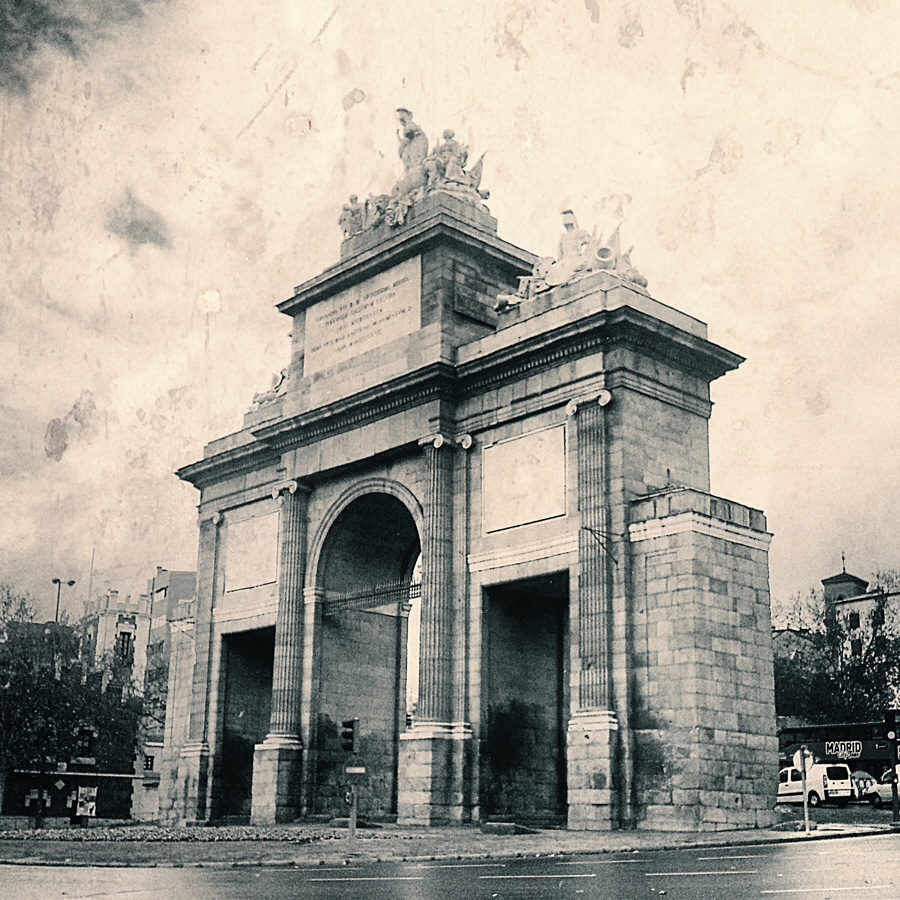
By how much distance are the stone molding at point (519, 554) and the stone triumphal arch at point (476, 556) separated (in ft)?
0.26

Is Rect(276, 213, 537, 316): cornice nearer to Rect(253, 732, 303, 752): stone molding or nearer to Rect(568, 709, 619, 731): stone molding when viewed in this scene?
Rect(253, 732, 303, 752): stone molding

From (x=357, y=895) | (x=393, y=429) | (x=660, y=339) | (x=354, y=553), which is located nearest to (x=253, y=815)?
(x=354, y=553)

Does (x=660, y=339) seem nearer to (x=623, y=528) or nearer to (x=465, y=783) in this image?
(x=623, y=528)

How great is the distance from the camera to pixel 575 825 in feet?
92.7

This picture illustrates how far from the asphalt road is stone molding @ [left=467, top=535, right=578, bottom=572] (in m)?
10.7

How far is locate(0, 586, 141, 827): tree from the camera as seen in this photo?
5700cm

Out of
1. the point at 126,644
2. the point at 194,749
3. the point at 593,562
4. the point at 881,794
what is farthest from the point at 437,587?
the point at 126,644

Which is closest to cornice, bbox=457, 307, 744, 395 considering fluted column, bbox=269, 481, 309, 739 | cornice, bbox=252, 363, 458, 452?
cornice, bbox=252, 363, 458, 452

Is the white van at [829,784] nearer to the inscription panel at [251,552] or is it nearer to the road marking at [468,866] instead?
the inscription panel at [251,552]

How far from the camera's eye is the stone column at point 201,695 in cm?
4138

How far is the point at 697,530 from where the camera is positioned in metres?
28.7

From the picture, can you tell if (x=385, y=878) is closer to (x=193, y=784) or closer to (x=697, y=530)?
(x=697, y=530)

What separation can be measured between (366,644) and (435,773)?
882 cm

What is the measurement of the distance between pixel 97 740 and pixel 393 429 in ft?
121
